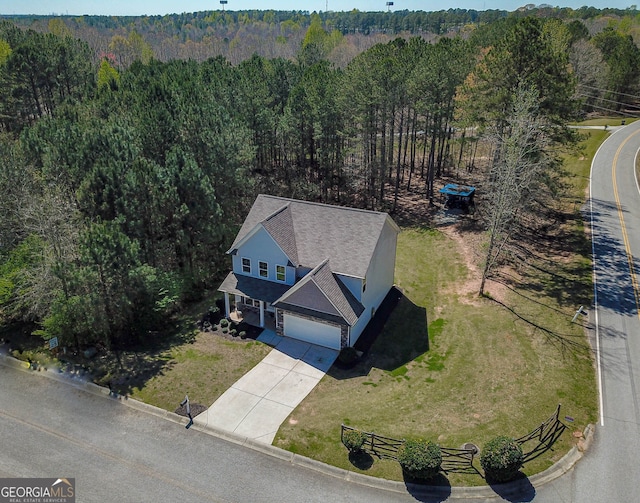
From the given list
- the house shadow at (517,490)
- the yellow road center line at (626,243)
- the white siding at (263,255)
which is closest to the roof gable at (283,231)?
the white siding at (263,255)

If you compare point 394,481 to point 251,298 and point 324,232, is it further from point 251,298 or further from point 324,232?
point 324,232

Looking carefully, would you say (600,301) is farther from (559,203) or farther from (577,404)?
(559,203)

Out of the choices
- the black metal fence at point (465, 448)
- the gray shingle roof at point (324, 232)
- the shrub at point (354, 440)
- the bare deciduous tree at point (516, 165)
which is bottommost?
the black metal fence at point (465, 448)

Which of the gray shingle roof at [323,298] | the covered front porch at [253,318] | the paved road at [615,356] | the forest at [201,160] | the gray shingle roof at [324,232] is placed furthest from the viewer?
the covered front porch at [253,318]

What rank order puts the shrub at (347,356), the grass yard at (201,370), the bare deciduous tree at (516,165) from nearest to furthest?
the grass yard at (201,370) → the shrub at (347,356) → the bare deciduous tree at (516,165)

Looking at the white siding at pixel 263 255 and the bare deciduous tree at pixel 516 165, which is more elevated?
the bare deciduous tree at pixel 516 165

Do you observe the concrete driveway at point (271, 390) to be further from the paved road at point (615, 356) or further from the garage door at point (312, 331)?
the paved road at point (615, 356)
